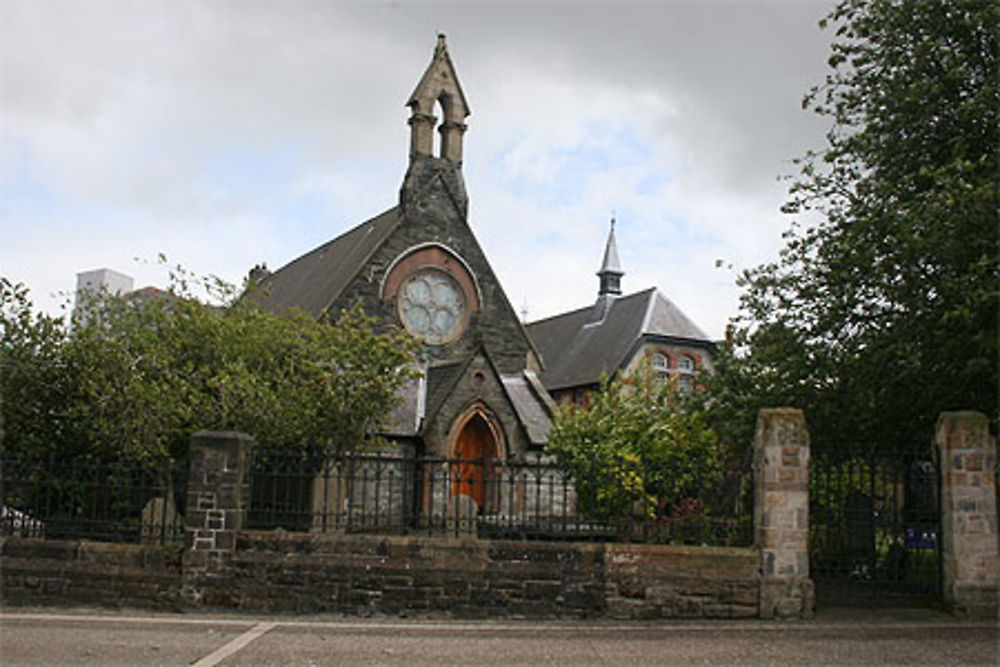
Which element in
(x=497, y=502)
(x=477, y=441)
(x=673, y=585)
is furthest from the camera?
(x=477, y=441)

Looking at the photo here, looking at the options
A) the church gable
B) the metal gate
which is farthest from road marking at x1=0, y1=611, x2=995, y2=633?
the church gable

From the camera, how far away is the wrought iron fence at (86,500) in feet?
37.7

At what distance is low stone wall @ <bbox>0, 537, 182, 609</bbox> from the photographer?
430 inches

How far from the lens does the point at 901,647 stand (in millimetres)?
9188

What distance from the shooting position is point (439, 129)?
30375 millimetres

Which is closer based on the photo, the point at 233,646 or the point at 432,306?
the point at 233,646

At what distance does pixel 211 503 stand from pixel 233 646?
2.46 meters

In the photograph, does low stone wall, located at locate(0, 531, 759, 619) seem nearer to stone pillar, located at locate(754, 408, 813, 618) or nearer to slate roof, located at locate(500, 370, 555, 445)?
stone pillar, located at locate(754, 408, 813, 618)

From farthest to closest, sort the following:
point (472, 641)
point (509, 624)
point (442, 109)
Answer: point (442, 109), point (509, 624), point (472, 641)

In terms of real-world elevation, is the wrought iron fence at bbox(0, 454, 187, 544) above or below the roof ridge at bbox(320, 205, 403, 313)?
below

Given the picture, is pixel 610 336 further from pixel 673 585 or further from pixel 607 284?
pixel 673 585

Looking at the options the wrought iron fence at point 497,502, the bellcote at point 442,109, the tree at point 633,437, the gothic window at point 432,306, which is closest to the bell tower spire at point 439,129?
the bellcote at point 442,109

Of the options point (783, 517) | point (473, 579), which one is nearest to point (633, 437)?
point (783, 517)

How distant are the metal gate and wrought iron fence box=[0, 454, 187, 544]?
27.2 feet
